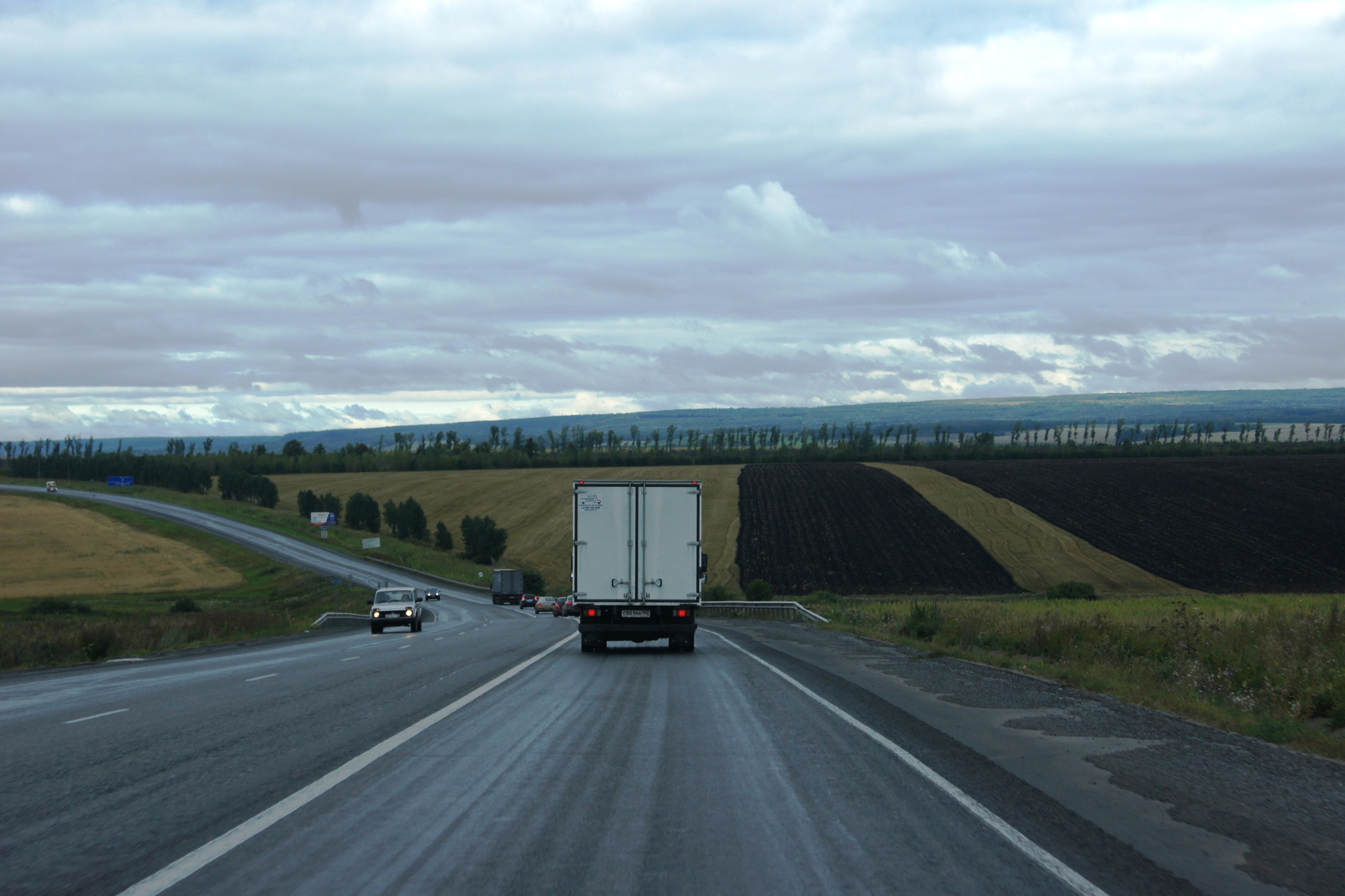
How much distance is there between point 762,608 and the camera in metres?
49.5

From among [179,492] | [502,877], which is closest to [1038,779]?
[502,877]

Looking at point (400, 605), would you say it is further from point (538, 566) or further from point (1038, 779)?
point (538, 566)

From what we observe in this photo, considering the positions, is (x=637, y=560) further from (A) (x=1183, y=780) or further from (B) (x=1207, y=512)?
(B) (x=1207, y=512)

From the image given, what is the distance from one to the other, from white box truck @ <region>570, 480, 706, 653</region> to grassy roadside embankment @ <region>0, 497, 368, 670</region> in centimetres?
1152

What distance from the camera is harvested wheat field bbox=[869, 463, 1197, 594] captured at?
55.3 m

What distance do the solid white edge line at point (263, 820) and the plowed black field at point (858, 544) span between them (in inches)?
1888

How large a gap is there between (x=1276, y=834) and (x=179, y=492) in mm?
166625

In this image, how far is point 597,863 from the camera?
5.80 metres

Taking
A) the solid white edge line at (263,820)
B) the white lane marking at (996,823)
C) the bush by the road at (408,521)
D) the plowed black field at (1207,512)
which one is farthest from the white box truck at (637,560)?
the bush by the road at (408,521)

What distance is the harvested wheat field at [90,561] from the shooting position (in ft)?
258

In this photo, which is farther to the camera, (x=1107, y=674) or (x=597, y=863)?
(x=1107, y=674)

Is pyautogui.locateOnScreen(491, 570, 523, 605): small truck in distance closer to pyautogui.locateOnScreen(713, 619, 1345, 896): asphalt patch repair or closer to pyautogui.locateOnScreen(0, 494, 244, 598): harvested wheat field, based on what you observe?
pyautogui.locateOnScreen(0, 494, 244, 598): harvested wheat field

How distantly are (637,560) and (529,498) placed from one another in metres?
90.0

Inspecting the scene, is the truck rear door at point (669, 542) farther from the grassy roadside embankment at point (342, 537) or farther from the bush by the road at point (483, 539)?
the bush by the road at point (483, 539)
